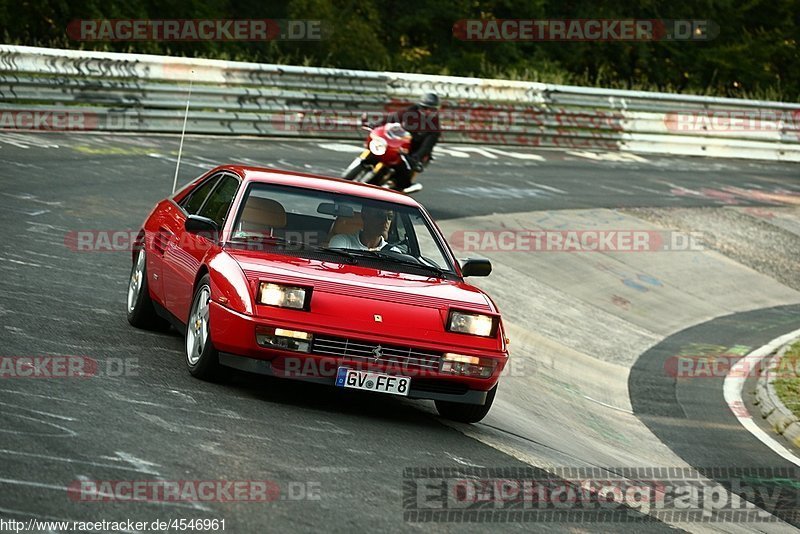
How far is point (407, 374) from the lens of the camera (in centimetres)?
781

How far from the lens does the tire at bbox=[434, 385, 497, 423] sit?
331 inches

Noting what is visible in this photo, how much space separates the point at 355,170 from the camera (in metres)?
16.5

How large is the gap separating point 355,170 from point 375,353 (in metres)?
8.91

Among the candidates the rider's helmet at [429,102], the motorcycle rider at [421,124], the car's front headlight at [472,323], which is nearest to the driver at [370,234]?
the car's front headlight at [472,323]

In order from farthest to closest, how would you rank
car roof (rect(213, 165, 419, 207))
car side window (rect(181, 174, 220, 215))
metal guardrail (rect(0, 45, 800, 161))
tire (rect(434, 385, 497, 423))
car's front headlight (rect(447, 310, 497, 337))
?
metal guardrail (rect(0, 45, 800, 161)) < car side window (rect(181, 174, 220, 215)) < car roof (rect(213, 165, 419, 207)) < tire (rect(434, 385, 497, 423)) < car's front headlight (rect(447, 310, 497, 337))

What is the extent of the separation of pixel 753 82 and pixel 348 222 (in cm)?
4188

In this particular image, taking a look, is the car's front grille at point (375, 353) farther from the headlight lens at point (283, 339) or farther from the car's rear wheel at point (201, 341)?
the car's rear wheel at point (201, 341)

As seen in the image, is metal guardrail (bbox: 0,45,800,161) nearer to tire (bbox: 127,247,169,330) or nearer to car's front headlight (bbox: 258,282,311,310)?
tire (bbox: 127,247,169,330)

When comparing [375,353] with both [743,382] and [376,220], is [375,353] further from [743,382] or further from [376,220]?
[743,382]

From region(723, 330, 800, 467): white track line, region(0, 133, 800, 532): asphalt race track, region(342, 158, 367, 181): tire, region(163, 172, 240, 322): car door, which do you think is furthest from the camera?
region(342, 158, 367, 181): tire

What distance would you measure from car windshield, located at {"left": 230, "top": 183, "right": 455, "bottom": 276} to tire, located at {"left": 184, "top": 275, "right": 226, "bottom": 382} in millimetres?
443

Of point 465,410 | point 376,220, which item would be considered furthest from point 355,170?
point 465,410

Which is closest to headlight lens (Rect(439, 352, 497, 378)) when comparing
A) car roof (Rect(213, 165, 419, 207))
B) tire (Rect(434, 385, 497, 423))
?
tire (Rect(434, 385, 497, 423))

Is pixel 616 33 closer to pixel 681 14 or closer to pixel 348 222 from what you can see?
pixel 681 14
